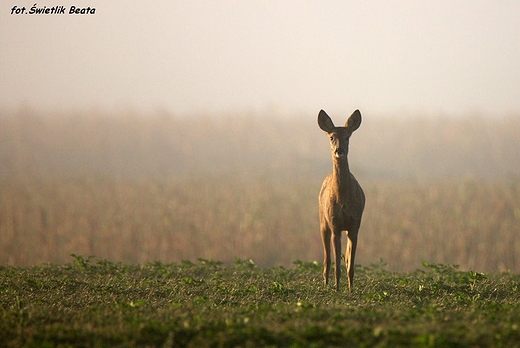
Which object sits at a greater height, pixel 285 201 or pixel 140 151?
pixel 140 151

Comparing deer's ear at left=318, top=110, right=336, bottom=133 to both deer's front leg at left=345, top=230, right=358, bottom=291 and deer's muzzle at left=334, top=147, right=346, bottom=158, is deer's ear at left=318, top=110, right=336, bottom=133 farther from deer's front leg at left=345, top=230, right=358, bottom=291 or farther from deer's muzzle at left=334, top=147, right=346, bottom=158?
deer's front leg at left=345, top=230, right=358, bottom=291

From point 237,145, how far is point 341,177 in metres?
32.0

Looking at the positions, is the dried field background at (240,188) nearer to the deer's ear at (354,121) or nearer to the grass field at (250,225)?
the grass field at (250,225)

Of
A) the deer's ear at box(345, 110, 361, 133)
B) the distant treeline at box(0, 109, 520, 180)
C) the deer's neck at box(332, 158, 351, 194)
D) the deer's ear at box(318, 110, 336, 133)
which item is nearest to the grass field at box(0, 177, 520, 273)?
the distant treeline at box(0, 109, 520, 180)

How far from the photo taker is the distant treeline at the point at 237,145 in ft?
130

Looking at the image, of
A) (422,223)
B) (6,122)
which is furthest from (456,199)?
(6,122)

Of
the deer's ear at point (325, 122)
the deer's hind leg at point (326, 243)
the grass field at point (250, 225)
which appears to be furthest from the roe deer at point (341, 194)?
the grass field at point (250, 225)

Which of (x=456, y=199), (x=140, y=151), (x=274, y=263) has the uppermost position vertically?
(x=140, y=151)

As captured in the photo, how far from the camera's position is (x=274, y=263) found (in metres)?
23.5

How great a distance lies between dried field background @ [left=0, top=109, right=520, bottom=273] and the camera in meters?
23.4

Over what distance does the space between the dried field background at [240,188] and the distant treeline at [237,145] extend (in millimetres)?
96

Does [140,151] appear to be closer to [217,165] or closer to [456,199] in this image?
[217,165]

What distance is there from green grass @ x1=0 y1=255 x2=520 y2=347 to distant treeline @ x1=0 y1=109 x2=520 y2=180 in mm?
22561

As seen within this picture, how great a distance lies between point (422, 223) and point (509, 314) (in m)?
14.8
